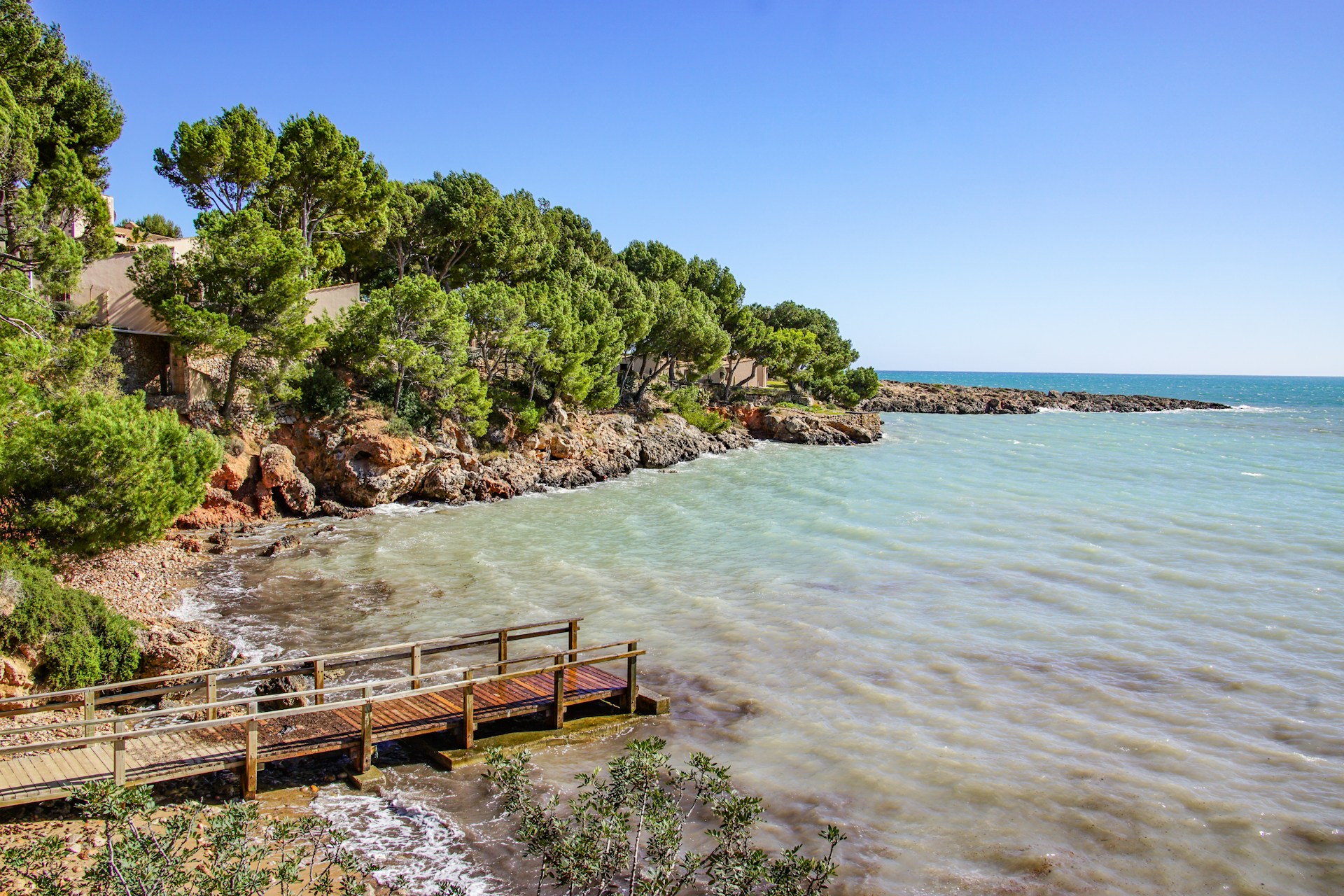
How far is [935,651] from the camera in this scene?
58.7 feet

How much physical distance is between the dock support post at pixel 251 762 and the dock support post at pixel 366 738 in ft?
4.40

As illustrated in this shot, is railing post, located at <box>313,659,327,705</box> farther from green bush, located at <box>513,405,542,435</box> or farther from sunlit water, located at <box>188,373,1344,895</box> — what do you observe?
green bush, located at <box>513,405,542,435</box>

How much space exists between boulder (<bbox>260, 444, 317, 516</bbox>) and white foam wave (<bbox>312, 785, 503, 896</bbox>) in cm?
2042

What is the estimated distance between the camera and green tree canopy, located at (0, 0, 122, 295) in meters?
22.9

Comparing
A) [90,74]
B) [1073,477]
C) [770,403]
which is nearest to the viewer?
[90,74]

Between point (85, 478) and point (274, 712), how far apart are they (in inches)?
340

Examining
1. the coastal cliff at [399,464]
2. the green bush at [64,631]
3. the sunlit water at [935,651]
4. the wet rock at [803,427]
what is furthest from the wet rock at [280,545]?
the wet rock at [803,427]

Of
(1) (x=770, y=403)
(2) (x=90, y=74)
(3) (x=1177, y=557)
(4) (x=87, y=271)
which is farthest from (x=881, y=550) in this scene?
(1) (x=770, y=403)

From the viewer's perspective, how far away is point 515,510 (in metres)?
32.4


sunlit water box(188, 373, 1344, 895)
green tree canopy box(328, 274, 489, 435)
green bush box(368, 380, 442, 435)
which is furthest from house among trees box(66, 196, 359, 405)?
sunlit water box(188, 373, 1344, 895)

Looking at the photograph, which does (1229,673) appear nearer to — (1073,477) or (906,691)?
(906,691)

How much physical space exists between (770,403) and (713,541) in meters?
40.2

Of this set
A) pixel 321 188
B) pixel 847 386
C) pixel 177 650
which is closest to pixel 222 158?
pixel 321 188

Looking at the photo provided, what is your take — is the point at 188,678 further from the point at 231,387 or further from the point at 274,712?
the point at 231,387
